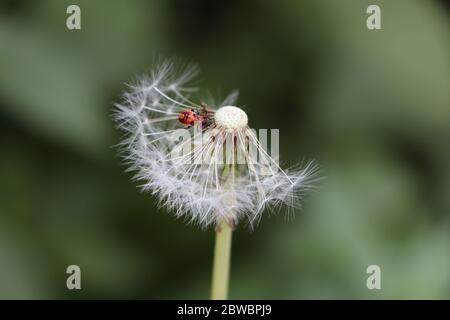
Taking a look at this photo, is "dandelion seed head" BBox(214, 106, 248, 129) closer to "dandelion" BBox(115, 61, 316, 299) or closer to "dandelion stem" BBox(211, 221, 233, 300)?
"dandelion" BBox(115, 61, 316, 299)

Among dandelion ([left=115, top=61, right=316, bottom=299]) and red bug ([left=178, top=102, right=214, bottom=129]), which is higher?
red bug ([left=178, top=102, right=214, bottom=129])

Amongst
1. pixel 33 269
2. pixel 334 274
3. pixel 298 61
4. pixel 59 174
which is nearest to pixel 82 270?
pixel 33 269

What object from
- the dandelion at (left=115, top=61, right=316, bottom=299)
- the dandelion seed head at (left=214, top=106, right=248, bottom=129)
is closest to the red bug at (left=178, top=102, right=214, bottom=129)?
the dandelion at (left=115, top=61, right=316, bottom=299)

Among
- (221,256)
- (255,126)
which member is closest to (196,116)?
(221,256)

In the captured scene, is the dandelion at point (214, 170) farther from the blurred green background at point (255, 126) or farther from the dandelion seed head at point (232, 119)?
the blurred green background at point (255, 126)

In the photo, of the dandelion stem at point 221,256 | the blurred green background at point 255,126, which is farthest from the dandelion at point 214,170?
the blurred green background at point 255,126

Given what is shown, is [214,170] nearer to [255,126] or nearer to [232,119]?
[232,119]

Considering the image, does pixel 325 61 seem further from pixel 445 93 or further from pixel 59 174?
pixel 59 174
